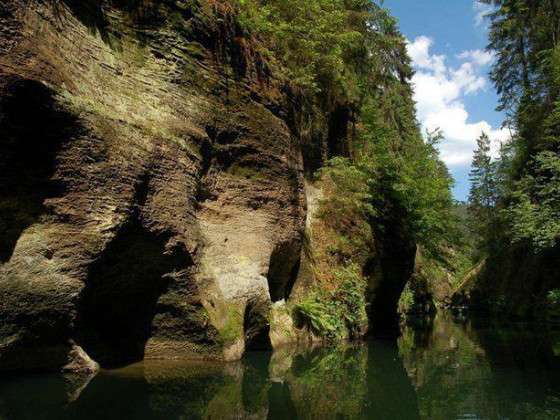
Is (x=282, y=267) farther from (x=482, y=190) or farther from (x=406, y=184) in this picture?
(x=482, y=190)

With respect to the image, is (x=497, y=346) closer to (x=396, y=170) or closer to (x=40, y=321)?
(x=396, y=170)

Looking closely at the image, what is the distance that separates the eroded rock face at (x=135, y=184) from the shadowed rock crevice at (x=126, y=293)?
0.03 meters

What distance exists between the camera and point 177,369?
891cm

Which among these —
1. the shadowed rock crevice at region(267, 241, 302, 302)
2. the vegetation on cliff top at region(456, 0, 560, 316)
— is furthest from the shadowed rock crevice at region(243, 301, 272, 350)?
the vegetation on cliff top at region(456, 0, 560, 316)

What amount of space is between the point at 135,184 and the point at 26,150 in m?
1.85

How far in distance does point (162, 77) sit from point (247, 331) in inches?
236

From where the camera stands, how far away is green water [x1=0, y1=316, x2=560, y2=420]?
20.5 feet

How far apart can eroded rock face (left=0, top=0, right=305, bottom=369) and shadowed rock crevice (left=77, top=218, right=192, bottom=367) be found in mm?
27

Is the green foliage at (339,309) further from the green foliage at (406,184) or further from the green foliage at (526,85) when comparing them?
the green foliage at (526,85)

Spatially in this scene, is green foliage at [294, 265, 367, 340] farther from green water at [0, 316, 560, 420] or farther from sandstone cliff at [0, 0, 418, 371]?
green water at [0, 316, 560, 420]

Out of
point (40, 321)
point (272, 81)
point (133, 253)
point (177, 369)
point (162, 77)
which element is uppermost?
point (272, 81)

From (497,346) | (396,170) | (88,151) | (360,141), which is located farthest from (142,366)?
(360,141)

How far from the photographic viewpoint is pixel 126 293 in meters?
9.56

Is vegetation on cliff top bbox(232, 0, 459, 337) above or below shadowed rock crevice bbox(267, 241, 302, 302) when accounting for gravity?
above
